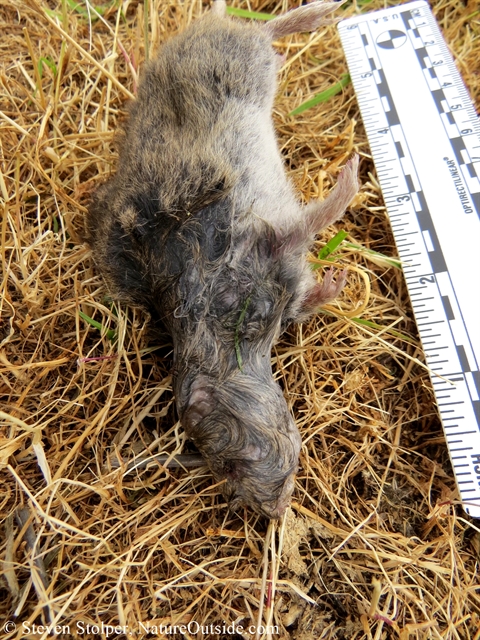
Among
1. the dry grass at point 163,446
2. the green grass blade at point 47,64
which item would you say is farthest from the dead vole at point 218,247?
the green grass blade at point 47,64

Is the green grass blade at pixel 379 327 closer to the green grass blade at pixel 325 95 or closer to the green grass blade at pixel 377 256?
the green grass blade at pixel 377 256

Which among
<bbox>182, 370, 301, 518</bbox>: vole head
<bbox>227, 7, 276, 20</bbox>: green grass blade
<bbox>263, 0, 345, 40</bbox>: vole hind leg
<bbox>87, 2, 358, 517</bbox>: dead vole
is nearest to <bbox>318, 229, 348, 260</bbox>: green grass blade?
<bbox>87, 2, 358, 517</bbox>: dead vole

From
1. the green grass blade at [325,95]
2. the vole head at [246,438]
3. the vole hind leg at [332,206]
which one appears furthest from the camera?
the green grass blade at [325,95]

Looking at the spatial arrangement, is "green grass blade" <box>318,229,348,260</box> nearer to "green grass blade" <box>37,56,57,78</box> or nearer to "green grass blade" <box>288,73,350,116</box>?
"green grass blade" <box>288,73,350,116</box>

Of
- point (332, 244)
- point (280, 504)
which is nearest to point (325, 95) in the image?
point (332, 244)

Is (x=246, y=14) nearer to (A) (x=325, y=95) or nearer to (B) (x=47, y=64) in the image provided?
(A) (x=325, y=95)

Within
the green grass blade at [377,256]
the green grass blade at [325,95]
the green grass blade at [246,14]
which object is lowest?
the green grass blade at [377,256]

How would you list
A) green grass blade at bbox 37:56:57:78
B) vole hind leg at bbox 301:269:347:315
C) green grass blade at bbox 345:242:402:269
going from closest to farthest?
vole hind leg at bbox 301:269:347:315 < green grass blade at bbox 345:242:402:269 < green grass blade at bbox 37:56:57:78
